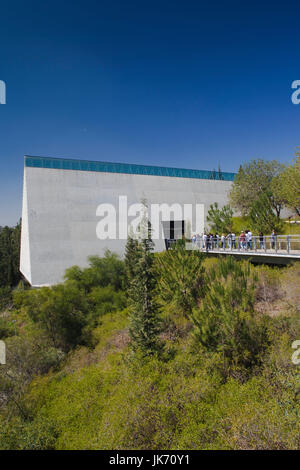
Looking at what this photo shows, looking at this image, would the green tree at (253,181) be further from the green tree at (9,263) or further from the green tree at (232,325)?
the green tree at (9,263)

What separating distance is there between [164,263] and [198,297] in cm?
350

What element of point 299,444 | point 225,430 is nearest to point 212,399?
point 225,430

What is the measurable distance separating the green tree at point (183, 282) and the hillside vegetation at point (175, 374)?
0.22 ft

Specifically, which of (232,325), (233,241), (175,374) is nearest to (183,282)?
(232,325)

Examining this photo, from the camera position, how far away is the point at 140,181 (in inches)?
1252

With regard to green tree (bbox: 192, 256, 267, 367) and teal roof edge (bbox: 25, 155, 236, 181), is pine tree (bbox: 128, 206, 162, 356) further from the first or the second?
teal roof edge (bbox: 25, 155, 236, 181)

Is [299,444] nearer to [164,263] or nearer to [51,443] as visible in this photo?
[51,443]

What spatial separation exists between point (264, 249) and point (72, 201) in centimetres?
1985

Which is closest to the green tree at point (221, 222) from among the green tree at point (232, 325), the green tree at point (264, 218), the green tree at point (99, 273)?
the green tree at point (264, 218)

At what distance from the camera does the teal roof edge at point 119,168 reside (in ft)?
88.7

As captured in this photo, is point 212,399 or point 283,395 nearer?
point 283,395

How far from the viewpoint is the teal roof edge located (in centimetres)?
2703

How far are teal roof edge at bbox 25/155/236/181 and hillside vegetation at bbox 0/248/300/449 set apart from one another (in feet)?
49.2

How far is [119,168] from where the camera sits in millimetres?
31328
